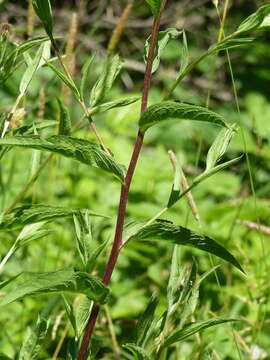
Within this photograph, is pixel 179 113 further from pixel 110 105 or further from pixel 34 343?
pixel 34 343

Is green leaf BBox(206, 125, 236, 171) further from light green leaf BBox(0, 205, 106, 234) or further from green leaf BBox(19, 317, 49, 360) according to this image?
green leaf BBox(19, 317, 49, 360)

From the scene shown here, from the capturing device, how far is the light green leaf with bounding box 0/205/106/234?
3.27ft

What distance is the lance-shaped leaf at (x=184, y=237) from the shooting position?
96 cm

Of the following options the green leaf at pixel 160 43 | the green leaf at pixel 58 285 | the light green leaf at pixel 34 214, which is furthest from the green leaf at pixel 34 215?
the green leaf at pixel 160 43

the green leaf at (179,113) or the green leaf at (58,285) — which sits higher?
the green leaf at (179,113)

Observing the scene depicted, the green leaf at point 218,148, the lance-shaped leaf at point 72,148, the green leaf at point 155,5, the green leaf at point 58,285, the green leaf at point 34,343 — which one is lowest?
the green leaf at point 34,343

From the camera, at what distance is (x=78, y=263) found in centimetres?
214

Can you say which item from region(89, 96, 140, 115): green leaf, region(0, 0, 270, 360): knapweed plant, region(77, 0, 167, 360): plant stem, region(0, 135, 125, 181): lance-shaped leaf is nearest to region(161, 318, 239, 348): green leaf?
region(0, 0, 270, 360): knapweed plant

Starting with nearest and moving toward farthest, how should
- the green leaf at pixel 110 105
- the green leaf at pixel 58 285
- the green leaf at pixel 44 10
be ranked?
the green leaf at pixel 58 285 < the green leaf at pixel 44 10 < the green leaf at pixel 110 105

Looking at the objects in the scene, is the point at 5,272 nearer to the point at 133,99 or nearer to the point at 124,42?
the point at 133,99

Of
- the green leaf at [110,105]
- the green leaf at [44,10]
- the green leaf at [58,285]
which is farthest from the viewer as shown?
the green leaf at [110,105]

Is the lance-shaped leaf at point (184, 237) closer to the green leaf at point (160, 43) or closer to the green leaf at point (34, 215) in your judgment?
the green leaf at point (34, 215)

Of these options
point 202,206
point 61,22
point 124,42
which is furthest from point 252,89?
point 202,206

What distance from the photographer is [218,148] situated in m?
1.01
